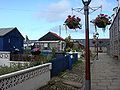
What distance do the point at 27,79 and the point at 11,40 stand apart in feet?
62.9

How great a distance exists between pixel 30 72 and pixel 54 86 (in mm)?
1836

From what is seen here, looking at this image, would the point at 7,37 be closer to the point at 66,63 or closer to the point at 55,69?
the point at 66,63

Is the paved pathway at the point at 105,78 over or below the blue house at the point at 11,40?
below

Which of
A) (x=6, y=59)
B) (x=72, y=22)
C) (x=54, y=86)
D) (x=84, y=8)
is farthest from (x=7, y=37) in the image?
(x=84, y=8)

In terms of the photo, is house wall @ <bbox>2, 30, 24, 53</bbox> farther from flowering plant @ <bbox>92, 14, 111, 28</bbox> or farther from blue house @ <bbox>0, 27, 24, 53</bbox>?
flowering plant @ <bbox>92, 14, 111, 28</bbox>

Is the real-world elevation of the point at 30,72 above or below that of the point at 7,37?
below

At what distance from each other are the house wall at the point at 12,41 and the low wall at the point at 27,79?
50.8 feet

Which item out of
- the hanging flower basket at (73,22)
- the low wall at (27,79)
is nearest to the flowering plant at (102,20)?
the hanging flower basket at (73,22)

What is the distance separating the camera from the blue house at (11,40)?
26.8 meters

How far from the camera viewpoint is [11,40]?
28.2 metres

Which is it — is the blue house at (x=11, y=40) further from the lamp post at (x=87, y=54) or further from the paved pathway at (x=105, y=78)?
the lamp post at (x=87, y=54)

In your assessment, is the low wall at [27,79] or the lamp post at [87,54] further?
the lamp post at [87,54]

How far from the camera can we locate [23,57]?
17.8 m

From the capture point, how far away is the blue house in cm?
2684
